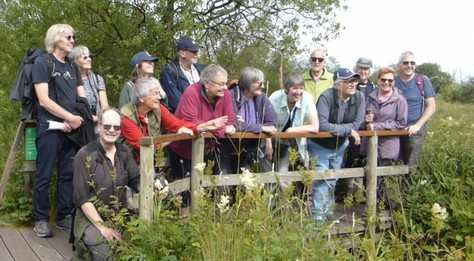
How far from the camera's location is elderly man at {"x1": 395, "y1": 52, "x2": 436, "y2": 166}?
19.9 feet

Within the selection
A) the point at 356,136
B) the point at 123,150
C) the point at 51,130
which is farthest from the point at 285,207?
the point at 51,130

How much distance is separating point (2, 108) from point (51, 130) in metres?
3.25

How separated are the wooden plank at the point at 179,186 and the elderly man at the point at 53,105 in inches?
42.8

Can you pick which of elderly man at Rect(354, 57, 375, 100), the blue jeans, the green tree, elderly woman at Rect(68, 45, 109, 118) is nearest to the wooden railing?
the blue jeans

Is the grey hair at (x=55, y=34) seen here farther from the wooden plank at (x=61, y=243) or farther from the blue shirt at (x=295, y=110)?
the blue shirt at (x=295, y=110)

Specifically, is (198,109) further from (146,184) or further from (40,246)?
(40,246)

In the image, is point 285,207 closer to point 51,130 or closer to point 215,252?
point 215,252

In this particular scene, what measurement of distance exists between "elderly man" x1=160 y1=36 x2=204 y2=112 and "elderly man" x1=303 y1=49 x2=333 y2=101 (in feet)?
4.01

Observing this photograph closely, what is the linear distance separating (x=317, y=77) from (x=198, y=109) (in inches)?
70.1

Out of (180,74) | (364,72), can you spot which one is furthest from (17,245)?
(364,72)

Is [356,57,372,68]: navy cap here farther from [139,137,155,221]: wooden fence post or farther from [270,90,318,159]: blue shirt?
[139,137,155,221]: wooden fence post

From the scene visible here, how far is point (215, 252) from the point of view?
3.43 meters

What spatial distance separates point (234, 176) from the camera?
473cm

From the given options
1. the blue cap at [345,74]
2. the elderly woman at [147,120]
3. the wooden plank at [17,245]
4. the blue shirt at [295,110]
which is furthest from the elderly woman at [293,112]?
the wooden plank at [17,245]
